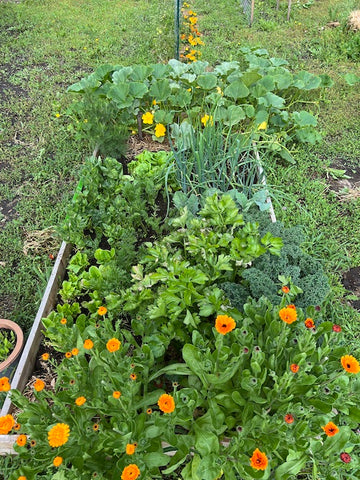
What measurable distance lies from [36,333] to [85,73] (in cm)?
332

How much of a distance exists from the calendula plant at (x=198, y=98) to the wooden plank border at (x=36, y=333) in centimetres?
120

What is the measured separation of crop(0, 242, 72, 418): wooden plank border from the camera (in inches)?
79.2

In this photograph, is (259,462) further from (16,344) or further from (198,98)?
(198,98)

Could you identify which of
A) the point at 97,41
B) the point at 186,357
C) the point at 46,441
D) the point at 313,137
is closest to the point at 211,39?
the point at 97,41

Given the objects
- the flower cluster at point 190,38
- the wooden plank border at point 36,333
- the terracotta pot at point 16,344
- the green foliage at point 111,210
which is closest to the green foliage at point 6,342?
the terracotta pot at point 16,344

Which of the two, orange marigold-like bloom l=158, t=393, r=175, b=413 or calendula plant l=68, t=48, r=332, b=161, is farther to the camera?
calendula plant l=68, t=48, r=332, b=161

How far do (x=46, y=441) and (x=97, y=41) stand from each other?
4992mm

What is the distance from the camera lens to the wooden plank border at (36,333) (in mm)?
2012

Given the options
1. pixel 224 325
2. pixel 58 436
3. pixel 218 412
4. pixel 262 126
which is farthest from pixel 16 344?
pixel 262 126

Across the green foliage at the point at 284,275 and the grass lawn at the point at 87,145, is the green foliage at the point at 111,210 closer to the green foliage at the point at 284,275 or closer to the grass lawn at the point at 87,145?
the grass lawn at the point at 87,145

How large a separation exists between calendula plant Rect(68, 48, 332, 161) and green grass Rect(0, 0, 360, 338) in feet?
0.97

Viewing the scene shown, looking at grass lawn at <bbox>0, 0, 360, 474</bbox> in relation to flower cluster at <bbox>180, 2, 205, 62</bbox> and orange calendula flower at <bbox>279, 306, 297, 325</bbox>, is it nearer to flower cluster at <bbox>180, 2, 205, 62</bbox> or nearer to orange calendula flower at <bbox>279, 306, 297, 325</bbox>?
flower cluster at <bbox>180, 2, 205, 62</bbox>

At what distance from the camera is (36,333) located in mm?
2195

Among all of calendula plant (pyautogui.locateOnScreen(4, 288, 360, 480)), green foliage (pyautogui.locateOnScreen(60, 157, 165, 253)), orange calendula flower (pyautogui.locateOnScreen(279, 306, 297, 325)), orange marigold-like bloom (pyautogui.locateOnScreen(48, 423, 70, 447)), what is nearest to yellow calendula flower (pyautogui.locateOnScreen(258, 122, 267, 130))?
green foliage (pyautogui.locateOnScreen(60, 157, 165, 253))
